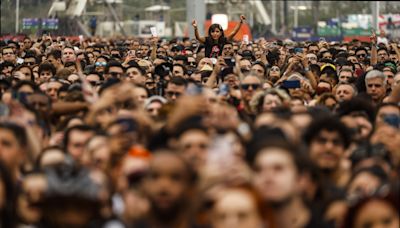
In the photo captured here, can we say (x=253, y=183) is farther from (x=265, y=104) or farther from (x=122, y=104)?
(x=265, y=104)

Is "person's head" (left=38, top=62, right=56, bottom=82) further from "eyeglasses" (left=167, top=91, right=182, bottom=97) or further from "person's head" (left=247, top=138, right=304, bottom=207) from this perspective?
"person's head" (left=247, top=138, right=304, bottom=207)

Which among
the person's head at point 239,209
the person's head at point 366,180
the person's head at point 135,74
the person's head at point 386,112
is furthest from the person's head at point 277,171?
the person's head at point 135,74

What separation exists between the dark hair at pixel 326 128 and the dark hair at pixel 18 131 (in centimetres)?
217

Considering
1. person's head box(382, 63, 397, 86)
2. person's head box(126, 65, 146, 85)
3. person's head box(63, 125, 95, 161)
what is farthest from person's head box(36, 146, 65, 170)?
person's head box(382, 63, 397, 86)

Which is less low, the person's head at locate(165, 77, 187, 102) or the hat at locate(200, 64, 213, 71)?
the person's head at locate(165, 77, 187, 102)

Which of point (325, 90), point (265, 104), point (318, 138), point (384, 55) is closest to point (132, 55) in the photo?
point (384, 55)

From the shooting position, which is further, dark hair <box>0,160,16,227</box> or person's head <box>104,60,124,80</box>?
person's head <box>104,60,124,80</box>

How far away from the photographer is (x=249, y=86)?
699 inches

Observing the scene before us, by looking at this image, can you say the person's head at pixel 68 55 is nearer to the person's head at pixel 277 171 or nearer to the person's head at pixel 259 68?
the person's head at pixel 259 68

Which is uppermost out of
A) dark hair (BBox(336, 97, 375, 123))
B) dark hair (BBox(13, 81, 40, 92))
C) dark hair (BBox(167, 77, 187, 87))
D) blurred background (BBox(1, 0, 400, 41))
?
dark hair (BBox(13, 81, 40, 92))

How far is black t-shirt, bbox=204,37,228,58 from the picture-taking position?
1070 inches

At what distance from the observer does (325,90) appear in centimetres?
2066

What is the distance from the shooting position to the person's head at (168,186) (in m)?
10.1

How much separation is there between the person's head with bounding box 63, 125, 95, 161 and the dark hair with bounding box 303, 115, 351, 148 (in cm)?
178
